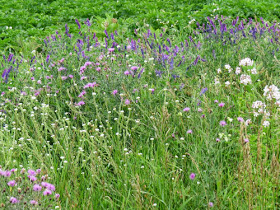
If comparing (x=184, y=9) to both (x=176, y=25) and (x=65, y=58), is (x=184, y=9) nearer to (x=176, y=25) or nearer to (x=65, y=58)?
(x=176, y=25)

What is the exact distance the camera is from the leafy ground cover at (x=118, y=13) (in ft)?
21.7

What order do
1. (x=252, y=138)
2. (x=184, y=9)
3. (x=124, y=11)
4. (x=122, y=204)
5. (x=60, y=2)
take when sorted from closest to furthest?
(x=122, y=204) → (x=252, y=138) → (x=184, y=9) → (x=124, y=11) → (x=60, y=2)

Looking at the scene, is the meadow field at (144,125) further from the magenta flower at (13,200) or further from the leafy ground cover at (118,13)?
the leafy ground cover at (118,13)

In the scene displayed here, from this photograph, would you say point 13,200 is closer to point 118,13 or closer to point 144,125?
point 144,125

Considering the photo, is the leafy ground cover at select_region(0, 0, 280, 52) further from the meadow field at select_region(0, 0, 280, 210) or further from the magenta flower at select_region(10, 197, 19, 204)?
the magenta flower at select_region(10, 197, 19, 204)

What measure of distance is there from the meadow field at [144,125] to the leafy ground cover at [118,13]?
0.28 m

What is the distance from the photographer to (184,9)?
Answer: 7234mm

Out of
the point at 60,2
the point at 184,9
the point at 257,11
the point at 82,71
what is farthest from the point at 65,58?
the point at 60,2

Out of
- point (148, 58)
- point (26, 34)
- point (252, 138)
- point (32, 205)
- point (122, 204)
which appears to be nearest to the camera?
point (32, 205)

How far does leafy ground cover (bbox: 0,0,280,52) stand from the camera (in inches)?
260

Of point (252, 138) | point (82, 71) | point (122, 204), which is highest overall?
point (82, 71)

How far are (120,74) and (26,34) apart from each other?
11.6ft

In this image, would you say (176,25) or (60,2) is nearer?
(176,25)

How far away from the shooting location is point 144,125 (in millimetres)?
3416
